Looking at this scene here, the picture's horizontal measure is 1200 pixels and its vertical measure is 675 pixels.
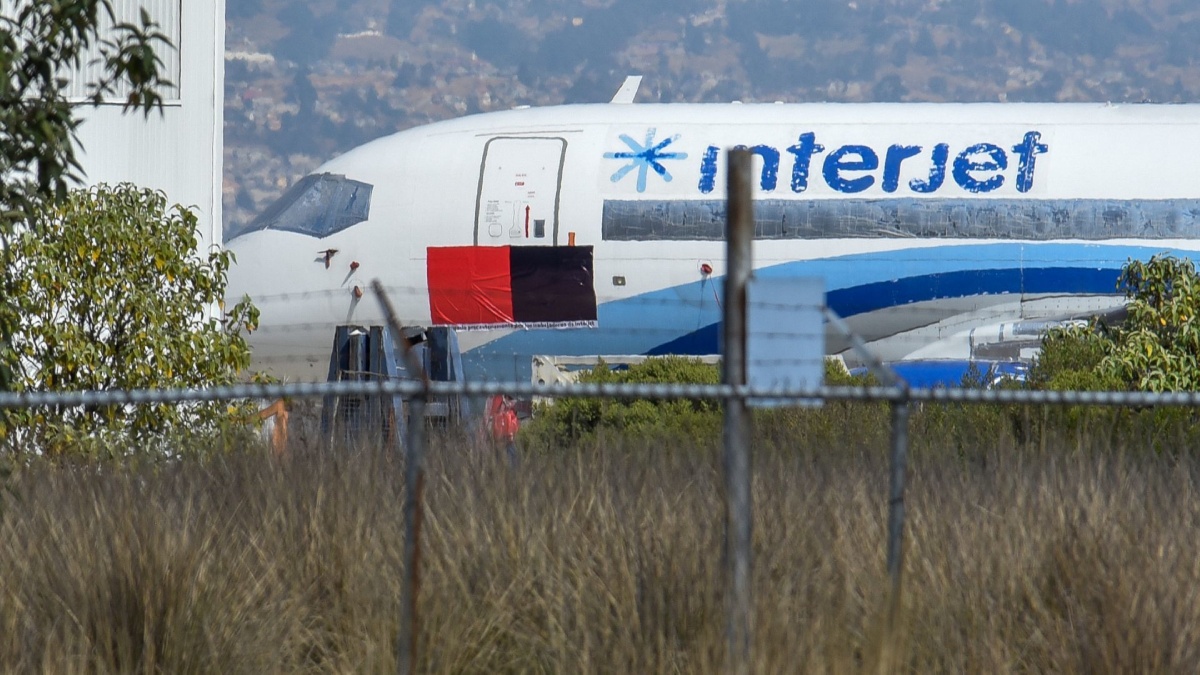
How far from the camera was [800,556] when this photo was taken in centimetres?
615

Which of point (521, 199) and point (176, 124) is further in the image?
point (521, 199)

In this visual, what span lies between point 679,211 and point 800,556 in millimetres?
13791

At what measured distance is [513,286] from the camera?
776 inches

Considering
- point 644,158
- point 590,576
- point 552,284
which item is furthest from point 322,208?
point 590,576

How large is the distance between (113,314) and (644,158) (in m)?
9.55

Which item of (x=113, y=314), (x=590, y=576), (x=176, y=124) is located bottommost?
(x=590, y=576)

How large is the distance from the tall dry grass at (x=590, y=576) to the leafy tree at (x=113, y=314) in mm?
4772

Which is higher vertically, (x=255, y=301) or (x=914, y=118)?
(x=914, y=118)

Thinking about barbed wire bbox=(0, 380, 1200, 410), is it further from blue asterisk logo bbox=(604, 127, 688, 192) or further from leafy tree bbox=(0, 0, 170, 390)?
blue asterisk logo bbox=(604, 127, 688, 192)

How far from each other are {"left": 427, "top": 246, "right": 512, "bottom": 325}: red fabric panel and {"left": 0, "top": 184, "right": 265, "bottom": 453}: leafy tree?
7.53m

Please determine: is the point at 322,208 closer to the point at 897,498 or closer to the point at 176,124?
the point at 176,124

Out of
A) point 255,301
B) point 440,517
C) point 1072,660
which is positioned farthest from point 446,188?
point 1072,660

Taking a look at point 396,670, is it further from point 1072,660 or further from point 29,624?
point 1072,660

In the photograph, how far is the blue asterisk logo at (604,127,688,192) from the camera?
19.8 meters
